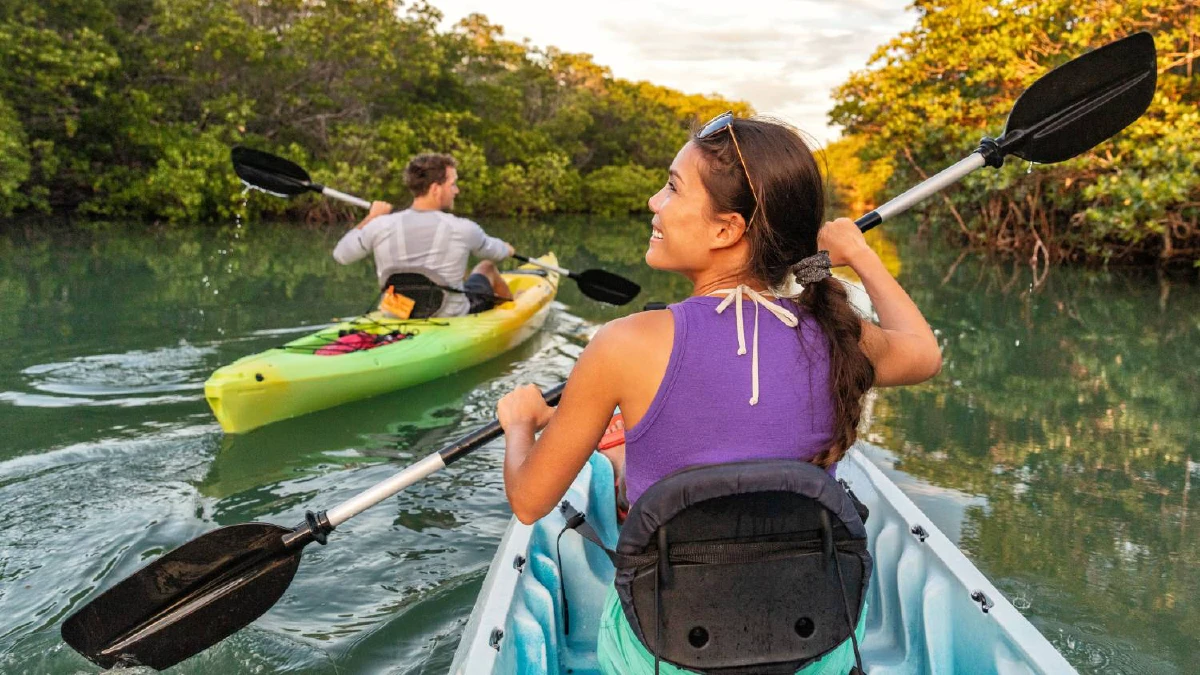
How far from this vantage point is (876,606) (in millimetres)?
2475

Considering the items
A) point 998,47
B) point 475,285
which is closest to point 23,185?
point 475,285

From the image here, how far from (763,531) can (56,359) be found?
229 inches

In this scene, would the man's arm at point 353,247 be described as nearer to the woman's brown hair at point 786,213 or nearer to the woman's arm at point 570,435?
the woman's arm at point 570,435

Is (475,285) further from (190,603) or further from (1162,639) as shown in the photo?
(1162,639)

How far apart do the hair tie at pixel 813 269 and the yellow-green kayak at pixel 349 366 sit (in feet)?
11.7

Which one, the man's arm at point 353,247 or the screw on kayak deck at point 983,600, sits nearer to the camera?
the screw on kayak deck at point 983,600

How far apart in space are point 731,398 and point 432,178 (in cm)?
451

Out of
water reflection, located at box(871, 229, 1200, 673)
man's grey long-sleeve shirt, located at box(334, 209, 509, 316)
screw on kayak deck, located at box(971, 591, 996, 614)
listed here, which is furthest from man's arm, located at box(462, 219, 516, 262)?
screw on kayak deck, located at box(971, 591, 996, 614)

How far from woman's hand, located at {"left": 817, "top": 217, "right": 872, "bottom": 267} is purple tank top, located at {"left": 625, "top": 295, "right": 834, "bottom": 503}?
0.33 m

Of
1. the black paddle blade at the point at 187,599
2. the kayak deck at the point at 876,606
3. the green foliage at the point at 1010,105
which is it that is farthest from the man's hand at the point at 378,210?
the green foliage at the point at 1010,105

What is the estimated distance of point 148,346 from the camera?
6.34 meters

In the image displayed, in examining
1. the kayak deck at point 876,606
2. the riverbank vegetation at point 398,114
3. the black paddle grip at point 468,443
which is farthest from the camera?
the riverbank vegetation at point 398,114

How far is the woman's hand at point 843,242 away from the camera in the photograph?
1.69 m

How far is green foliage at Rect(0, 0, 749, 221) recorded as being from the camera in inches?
603
